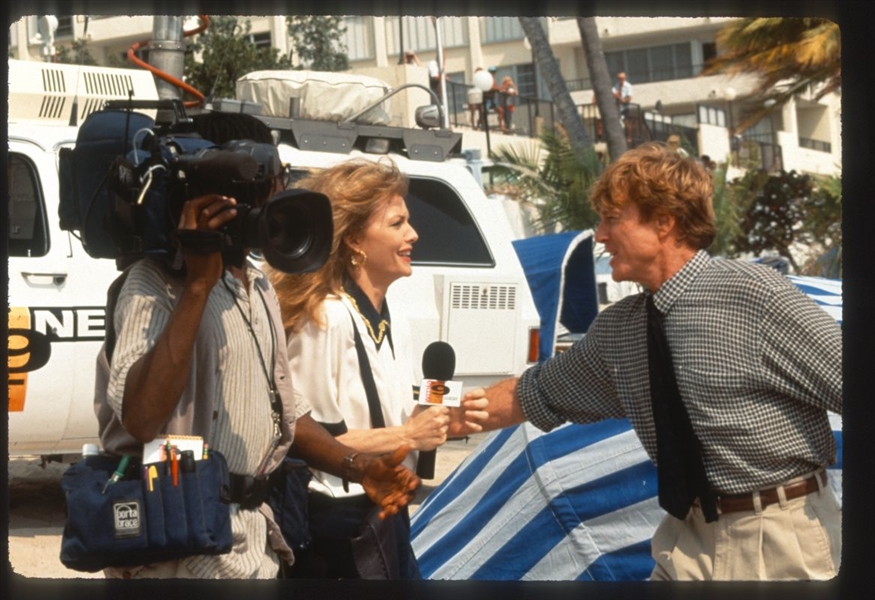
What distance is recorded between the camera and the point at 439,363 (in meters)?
3.29

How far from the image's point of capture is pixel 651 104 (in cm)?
2244

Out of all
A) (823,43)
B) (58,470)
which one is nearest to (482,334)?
(58,470)

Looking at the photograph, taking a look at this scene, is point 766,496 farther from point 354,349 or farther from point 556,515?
point 556,515

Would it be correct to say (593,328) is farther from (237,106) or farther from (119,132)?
(237,106)

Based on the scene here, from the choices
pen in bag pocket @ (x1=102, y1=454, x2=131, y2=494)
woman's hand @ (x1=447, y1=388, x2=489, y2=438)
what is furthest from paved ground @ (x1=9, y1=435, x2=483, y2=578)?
pen in bag pocket @ (x1=102, y1=454, x2=131, y2=494)

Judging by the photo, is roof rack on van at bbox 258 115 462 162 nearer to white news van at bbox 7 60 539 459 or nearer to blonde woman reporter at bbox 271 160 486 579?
white news van at bbox 7 60 539 459

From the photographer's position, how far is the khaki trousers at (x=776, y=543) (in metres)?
3.13

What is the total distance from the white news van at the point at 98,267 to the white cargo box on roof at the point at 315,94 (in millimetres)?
176

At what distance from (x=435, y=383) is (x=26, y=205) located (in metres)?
4.08

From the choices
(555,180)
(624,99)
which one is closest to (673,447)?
(555,180)

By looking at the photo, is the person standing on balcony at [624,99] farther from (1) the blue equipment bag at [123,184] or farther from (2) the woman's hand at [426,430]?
(1) the blue equipment bag at [123,184]

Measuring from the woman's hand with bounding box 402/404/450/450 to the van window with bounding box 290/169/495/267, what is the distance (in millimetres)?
4630

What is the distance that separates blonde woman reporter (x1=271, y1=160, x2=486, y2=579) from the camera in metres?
3.16

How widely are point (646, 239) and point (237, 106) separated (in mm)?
4181
